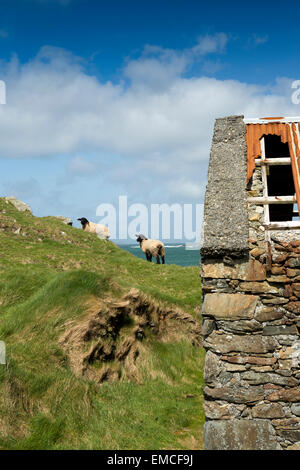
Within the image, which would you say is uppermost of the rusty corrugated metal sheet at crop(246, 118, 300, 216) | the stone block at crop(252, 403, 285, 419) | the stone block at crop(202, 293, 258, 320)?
the rusty corrugated metal sheet at crop(246, 118, 300, 216)

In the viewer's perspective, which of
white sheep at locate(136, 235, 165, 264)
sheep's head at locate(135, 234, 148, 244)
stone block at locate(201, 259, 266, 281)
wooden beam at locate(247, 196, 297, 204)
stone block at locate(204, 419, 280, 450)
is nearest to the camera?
stone block at locate(204, 419, 280, 450)

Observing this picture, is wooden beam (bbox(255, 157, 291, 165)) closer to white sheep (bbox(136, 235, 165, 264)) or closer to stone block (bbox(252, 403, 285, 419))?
stone block (bbox(252, 403, 285, 419))

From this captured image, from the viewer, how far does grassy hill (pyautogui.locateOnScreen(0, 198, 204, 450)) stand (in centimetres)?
739

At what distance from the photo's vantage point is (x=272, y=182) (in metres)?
10.9

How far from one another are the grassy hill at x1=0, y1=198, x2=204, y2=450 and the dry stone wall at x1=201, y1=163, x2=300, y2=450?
6.60 feet

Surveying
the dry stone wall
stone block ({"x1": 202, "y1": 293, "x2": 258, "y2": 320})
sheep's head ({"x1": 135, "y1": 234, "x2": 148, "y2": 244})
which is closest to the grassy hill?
the dry stone wall

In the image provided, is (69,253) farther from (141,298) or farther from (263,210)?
(263,210)

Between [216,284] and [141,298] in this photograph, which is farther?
[141,298]

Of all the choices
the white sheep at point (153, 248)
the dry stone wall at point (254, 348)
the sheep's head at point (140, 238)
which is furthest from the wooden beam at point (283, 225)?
the sheep's head at point (140, 238)

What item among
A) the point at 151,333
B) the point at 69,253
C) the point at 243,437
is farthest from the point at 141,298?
the point at 69,253

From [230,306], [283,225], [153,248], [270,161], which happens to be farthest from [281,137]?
[153,248]

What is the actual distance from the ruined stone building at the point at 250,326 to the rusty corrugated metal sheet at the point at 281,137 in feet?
2.34

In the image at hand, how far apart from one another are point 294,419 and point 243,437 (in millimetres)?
973

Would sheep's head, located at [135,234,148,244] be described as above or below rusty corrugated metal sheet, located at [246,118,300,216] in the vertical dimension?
below
